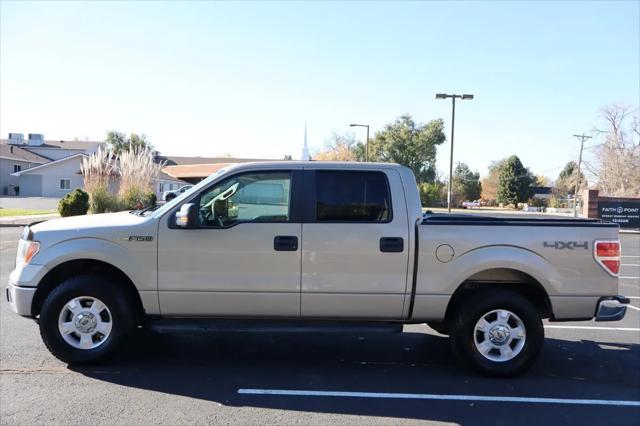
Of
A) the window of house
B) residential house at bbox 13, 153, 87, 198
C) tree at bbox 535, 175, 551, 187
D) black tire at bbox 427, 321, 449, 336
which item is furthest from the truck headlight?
tree at bbox 535, 175, 551, 187

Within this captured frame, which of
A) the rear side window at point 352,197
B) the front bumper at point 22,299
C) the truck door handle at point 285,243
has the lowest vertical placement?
the front bumper at point 22,299

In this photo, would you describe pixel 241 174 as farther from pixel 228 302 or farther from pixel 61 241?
pixel 61 241

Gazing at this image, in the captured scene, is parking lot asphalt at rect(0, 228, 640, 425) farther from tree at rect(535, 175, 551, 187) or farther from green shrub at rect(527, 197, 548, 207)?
tree at rect(535, 175, 551, 187)

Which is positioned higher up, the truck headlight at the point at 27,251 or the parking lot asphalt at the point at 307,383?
the truck headlight at the point at 27,251

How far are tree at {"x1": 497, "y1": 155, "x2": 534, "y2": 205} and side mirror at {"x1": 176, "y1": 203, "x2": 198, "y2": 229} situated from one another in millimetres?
82848

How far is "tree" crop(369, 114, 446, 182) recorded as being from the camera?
51625 mm

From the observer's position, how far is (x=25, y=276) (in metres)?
4.67

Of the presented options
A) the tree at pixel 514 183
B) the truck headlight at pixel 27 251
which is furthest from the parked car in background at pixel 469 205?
the truck headlight at pixel 27 251

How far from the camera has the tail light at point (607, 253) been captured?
15.3 ft

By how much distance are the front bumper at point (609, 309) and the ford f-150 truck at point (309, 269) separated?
1 cm

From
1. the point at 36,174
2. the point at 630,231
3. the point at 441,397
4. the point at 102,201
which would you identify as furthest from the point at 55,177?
the point at 441,397

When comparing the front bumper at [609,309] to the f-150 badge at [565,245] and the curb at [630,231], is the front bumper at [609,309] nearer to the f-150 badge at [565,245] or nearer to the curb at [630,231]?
the f-150 badge at [565,245]

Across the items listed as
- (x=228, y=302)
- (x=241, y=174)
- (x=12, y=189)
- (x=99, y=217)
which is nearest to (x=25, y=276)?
(x=99, y=217)

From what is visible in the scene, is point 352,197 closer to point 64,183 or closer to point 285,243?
point 285,243
